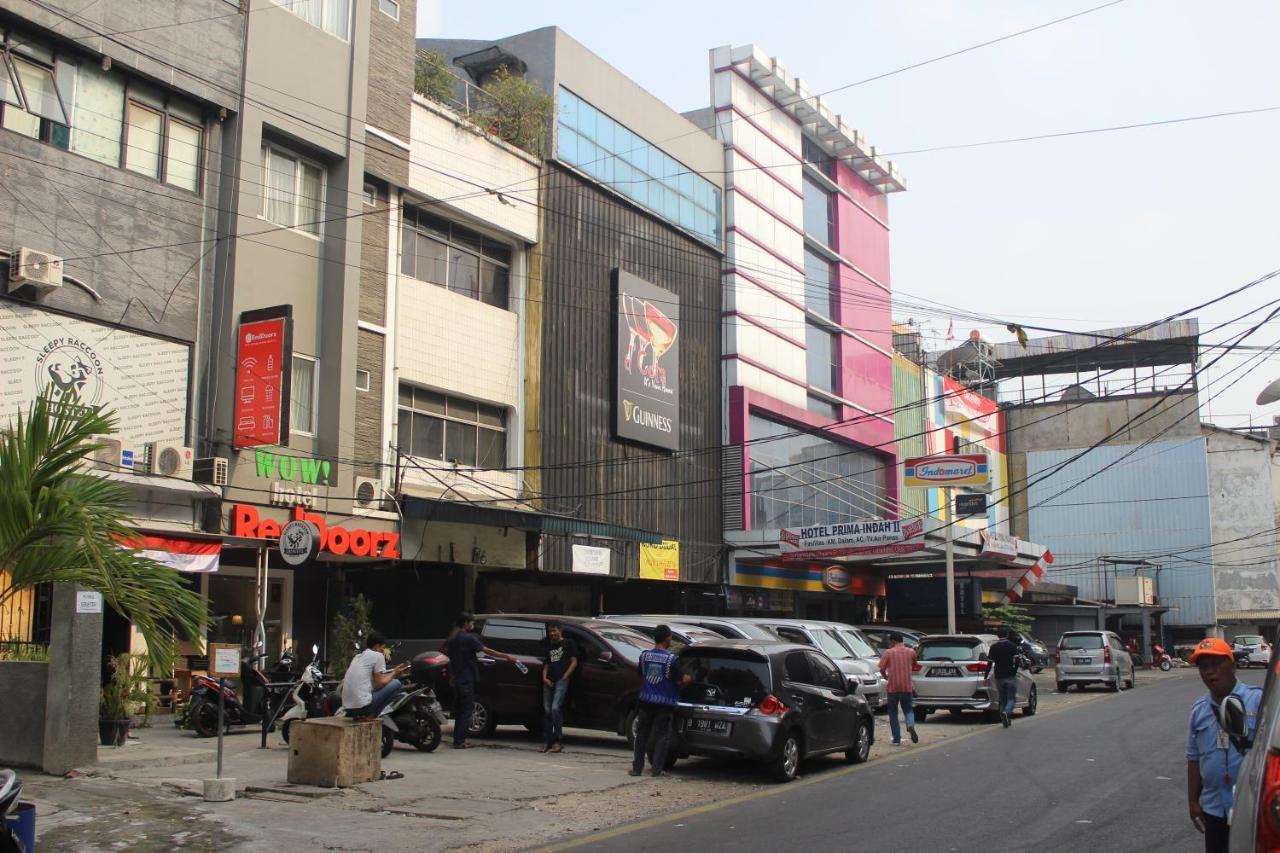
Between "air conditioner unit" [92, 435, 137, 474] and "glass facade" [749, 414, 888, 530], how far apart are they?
20756 mm

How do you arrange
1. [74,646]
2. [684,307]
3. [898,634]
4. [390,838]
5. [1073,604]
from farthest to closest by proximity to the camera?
[1073,604]
[684,307]
[898,634]
[74,646]
[390,838]

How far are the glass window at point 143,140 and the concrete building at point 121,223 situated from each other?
0.02 meters

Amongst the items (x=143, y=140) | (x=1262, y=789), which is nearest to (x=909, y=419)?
(x=143, y=140)

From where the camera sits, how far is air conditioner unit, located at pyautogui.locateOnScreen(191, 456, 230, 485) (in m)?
19.1

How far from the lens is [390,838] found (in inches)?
389

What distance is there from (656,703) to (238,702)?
6798 mm

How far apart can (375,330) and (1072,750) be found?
573 inches

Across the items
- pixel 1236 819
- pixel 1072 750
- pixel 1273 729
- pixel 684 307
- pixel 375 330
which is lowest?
pixel 1072 750

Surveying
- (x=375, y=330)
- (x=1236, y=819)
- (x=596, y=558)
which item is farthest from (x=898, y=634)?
(x=1236, y=819)

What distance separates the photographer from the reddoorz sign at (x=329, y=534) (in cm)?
1966

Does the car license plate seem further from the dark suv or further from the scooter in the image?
the scooter

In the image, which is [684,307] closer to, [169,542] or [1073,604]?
[169,542]

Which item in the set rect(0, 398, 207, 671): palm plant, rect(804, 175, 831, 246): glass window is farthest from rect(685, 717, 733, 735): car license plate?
rect(804, 175, 831, 246): glass window

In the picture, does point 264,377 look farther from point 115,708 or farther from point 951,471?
point 951,471
